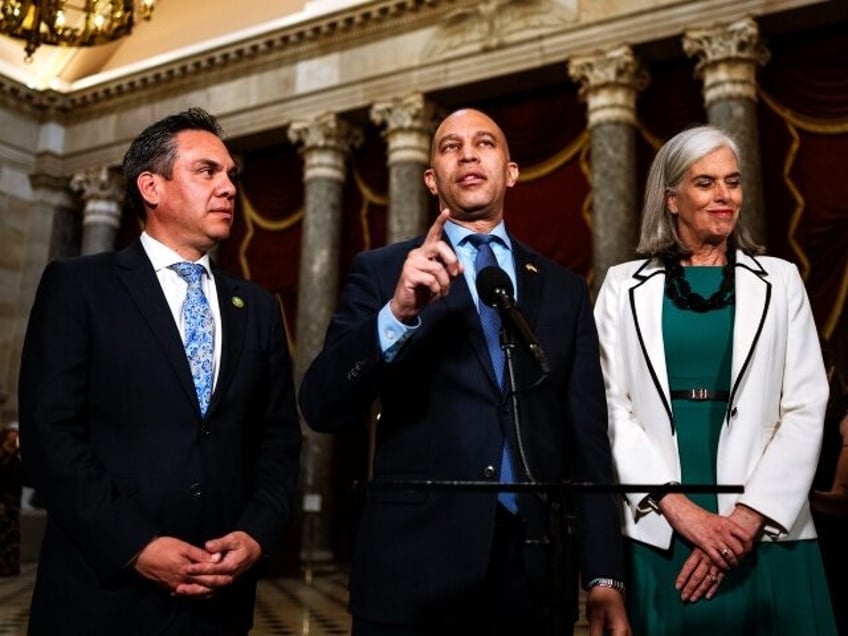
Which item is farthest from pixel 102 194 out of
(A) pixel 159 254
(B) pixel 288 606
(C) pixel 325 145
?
(A) pixel 159 254

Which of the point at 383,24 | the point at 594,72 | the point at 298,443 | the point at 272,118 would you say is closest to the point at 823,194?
the point at 594,72

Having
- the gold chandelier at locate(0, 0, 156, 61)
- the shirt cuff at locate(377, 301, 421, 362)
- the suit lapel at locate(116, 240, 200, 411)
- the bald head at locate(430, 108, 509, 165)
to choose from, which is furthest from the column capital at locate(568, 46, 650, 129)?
the shirt cuff at locate(377, 301, 421, 362)

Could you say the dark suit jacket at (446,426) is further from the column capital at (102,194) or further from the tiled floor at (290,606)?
the column capital at (102,194)

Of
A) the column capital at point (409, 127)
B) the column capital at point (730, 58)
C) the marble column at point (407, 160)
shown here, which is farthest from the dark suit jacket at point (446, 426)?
the column capital at point (409, 127)

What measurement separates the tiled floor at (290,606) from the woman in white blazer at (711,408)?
4.02 meters

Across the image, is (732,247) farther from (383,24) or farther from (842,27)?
(383,24)

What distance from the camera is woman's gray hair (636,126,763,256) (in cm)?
246

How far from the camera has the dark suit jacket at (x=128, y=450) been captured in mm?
1993

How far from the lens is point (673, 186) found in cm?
252

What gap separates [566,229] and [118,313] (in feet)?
28.0

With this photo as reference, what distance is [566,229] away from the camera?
33.9ft

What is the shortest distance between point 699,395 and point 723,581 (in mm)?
475

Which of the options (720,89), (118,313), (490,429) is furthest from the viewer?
(720,89)

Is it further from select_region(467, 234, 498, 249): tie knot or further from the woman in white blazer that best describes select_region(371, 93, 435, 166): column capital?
select_region(467, 234, 498, 249): tie knot
